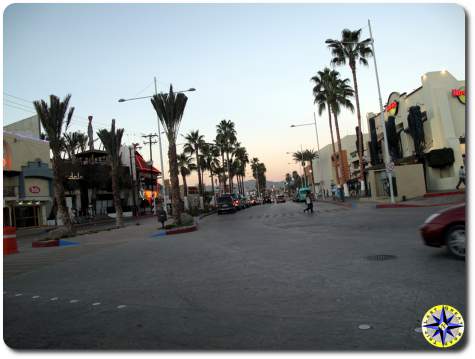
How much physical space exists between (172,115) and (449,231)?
1794 centimetres

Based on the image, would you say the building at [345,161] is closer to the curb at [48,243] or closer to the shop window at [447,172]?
the shop window at [447,172]

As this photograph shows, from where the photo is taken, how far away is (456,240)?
270 inches

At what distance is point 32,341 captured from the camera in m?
4.31

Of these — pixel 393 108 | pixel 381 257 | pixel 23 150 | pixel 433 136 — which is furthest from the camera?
pixel 23 150

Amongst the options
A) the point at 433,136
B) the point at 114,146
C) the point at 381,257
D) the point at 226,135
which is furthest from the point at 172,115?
the point at 226,135

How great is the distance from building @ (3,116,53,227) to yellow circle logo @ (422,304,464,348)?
41.8 metres

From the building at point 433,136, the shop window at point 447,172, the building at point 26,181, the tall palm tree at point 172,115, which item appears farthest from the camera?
the building at point 26,181

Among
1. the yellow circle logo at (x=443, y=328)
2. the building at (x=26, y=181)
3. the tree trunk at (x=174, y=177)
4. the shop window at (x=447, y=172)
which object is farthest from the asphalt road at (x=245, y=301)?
the building at (x=26, y=181)

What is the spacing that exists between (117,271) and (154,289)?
8.71 feet

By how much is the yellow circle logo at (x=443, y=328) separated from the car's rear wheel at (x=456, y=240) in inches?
144

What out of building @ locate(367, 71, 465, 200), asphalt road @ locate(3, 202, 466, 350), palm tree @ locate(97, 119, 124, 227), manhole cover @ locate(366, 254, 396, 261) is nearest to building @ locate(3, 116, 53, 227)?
palm tree @ locate(97, 119, 124, 227)

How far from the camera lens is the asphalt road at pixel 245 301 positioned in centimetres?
393

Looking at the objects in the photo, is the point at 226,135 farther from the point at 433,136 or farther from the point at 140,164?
the point at 433,136

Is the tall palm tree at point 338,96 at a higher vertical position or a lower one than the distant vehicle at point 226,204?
higher
